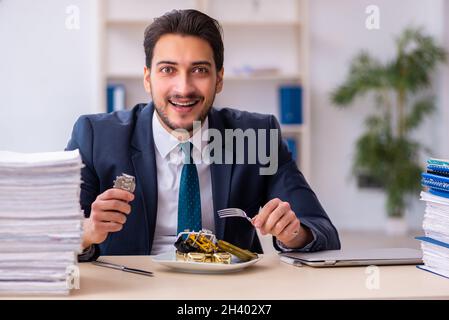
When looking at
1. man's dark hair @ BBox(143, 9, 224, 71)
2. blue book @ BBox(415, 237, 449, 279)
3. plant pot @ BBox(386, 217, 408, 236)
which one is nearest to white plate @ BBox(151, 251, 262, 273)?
blue book @ BBox(415, 237, 449, 279)

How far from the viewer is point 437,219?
5.00ft

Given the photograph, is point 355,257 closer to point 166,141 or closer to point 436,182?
point 436,182

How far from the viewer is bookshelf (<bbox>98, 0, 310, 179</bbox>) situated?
18.3 feet

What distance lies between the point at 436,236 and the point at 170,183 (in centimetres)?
86

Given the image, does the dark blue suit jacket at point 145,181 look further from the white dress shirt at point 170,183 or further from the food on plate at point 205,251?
the food on plate at point 205,251

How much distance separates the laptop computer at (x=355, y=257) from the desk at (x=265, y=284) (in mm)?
25

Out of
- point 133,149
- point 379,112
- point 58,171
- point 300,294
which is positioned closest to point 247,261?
point 300,294

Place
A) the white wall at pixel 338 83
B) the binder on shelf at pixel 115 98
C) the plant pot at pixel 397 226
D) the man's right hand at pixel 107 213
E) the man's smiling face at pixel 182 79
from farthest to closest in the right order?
1. the white wall at pixel 338 83
2. the plant pot at pixel 397 226
3. the binder on shelf at pixel 115 98
4. the man's smiling face at pixel 182 79
5. the man's right hand at pixel 107 213

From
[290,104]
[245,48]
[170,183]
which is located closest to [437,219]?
[170,183]

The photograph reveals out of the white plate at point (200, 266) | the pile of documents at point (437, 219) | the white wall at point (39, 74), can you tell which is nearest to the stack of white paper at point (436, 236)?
the pile of documents at point (437, 219)

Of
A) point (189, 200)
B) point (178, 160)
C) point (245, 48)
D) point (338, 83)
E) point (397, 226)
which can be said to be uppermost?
point (245, 48)

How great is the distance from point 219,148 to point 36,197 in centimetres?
90

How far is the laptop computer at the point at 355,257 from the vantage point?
1599mm
